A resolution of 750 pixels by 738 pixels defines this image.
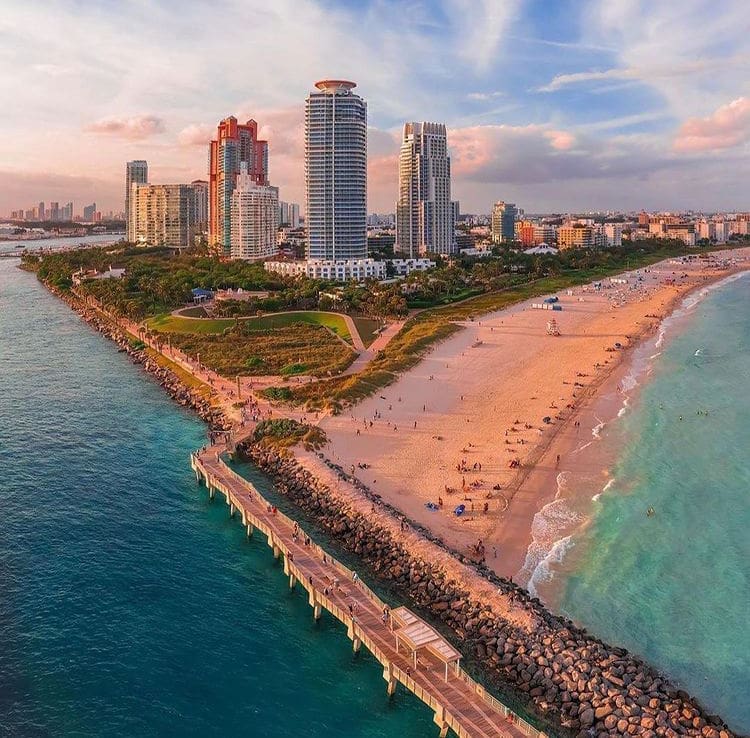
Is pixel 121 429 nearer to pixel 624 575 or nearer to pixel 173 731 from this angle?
pixel 173 731

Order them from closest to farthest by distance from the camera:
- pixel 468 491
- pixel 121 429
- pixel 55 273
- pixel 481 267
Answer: pixel 468 491, pixel 121 429, pixel 481 267, pixel 55 273

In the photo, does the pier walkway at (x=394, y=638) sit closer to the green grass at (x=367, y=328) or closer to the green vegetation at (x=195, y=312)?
the green grass at (x=367, y=328)

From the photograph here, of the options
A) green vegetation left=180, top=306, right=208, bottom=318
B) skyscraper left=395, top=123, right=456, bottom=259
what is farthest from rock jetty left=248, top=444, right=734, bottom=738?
skyscraper left=395, top=123, right=456, bottom=259

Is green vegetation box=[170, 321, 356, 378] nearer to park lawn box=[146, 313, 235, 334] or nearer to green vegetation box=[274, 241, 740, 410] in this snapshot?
park lawn box=[146, 313, 235, 334]

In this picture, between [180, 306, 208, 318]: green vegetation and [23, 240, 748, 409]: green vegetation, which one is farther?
[180, 306, 208, 318]: green vegetation

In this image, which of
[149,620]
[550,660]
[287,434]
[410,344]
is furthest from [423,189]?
[550,660]

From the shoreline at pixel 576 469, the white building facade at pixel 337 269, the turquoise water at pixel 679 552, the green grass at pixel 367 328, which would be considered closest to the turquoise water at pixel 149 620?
the turquoise water at pixel 679 552

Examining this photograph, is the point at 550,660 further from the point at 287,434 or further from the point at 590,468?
the point at 287,434

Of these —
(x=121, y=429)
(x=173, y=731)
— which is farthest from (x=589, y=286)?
(x=173, y=731)
